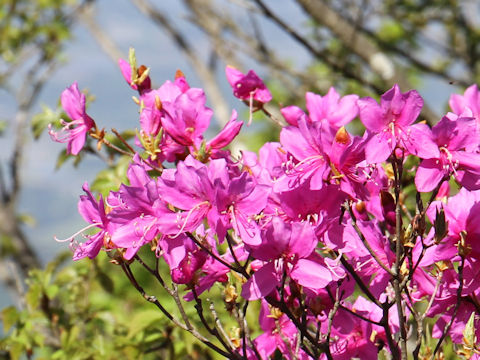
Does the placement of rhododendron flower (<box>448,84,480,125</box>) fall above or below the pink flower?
below

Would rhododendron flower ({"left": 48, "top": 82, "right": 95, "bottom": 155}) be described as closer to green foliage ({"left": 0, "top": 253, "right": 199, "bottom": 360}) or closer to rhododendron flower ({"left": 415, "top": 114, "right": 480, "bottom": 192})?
green foliage ({"left": 0, "top": 253, "right": 199, "bottom": 360})

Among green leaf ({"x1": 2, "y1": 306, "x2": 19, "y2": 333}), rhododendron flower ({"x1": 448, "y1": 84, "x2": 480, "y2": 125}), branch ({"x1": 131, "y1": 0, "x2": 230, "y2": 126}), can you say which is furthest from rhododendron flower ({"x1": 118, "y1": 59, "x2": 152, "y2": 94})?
branch ({"x1": 131, "y1": 0, "x2": 230, "y2": 126})

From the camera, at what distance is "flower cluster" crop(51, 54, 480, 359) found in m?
1.23

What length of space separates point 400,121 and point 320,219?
0.29 meters

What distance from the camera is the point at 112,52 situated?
26.0 feet

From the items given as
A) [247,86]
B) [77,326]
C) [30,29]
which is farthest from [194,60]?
[247,86]

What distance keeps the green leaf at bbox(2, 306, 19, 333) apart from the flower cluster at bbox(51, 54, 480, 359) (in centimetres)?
115

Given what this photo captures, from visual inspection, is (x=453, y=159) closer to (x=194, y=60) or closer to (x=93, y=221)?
(x=93, y=221)

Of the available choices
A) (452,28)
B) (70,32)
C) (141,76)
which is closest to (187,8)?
(70,32)

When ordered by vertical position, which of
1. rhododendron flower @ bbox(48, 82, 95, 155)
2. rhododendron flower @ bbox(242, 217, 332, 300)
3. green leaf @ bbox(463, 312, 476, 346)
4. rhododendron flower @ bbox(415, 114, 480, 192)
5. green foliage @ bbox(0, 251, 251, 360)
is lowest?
green foliage @ bbox(0, 251, 251, 360)

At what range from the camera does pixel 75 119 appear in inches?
68.5

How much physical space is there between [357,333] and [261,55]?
3.47 metres

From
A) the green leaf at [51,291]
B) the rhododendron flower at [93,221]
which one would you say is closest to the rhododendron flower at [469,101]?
Answer: the rhododendron flower at [93,221]

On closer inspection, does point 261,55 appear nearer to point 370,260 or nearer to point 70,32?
point 70,32
